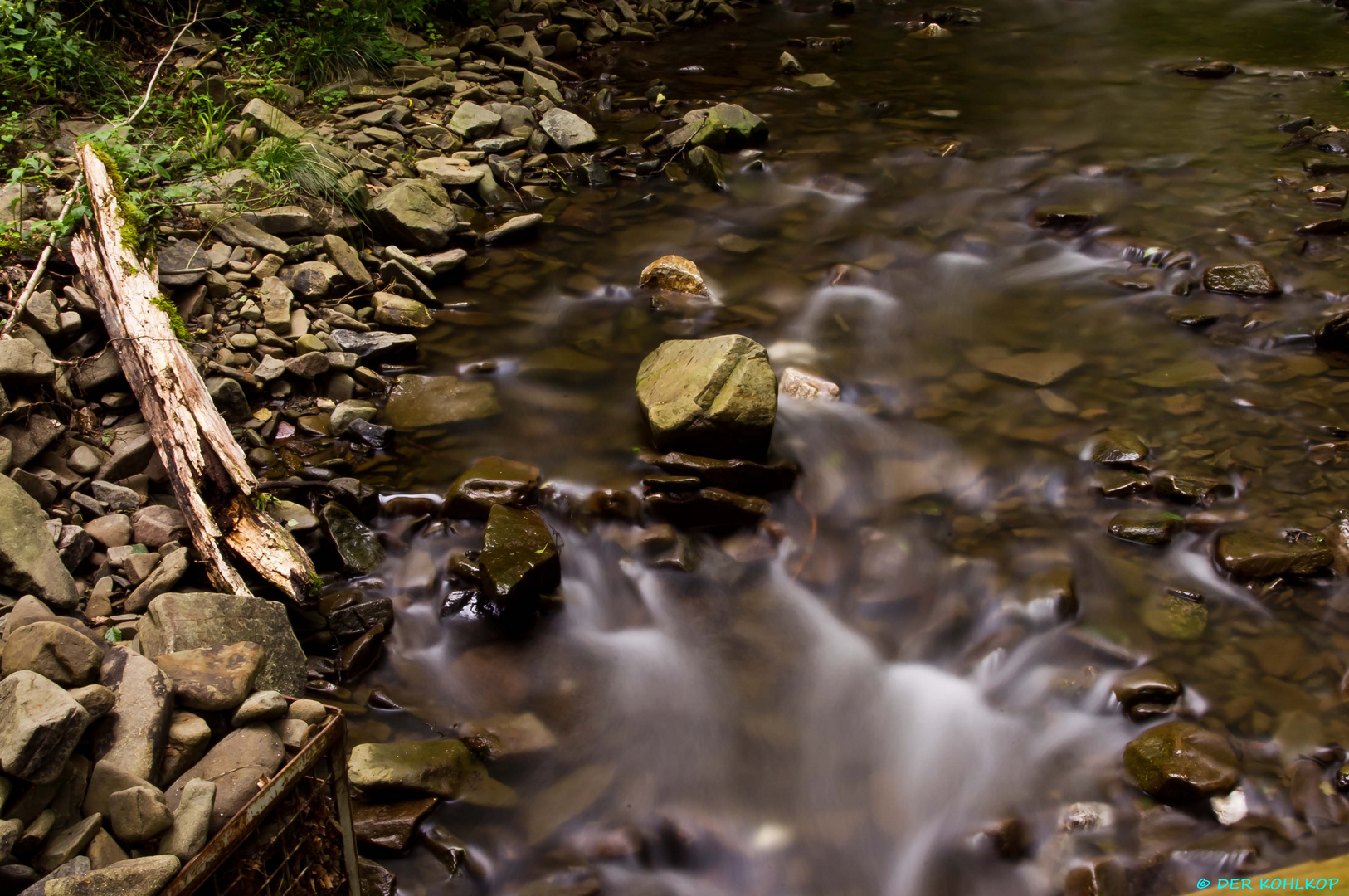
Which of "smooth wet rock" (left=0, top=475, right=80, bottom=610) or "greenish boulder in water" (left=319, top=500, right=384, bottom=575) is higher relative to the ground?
"smooth wet rock" (left=0, top=475, right=80, bottom=610)

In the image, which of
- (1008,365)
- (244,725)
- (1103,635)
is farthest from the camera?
(1008,365)

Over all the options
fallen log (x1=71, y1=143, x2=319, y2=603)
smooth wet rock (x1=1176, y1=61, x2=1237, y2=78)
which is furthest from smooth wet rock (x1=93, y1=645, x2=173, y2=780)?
smooth wet rock (x1=1176, y1=61, x2=1237, y2=78)

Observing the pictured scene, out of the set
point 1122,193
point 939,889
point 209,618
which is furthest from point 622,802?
point 1122,193

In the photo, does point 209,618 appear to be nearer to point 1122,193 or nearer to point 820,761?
point 820,761

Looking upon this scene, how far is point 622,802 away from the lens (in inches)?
119

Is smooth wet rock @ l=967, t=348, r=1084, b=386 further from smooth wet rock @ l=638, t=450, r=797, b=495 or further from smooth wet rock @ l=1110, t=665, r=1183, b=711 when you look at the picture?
smooth wet rock @ l=1110, t=665, r=1183, b=711

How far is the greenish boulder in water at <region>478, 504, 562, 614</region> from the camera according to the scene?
3.50 m

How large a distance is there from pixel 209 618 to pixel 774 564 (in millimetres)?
2332

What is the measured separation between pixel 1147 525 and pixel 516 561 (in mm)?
2882

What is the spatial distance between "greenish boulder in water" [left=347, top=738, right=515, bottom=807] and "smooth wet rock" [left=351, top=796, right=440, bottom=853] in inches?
1.9

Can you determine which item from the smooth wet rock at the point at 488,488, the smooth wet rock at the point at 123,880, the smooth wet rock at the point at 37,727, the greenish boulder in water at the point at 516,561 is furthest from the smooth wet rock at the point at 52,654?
the smooth wet rock at the point at 488,488

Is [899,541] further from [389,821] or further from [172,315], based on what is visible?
[172,315]

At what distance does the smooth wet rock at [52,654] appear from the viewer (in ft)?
7.85

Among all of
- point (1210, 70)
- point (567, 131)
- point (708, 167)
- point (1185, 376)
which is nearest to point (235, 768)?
point (1185, 376)
